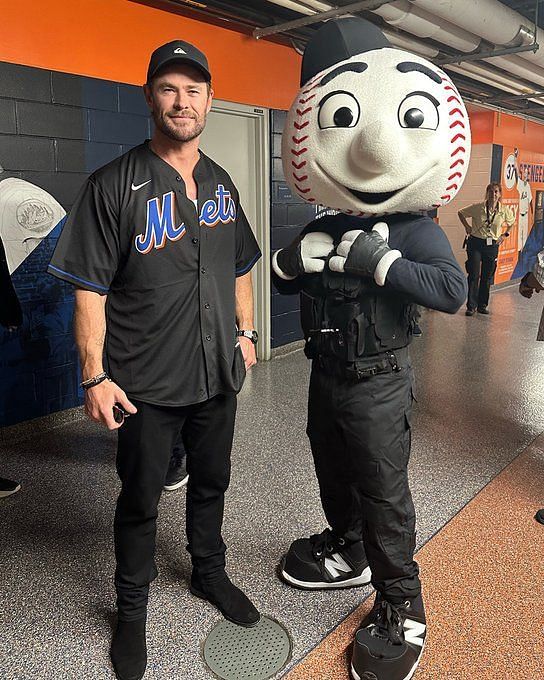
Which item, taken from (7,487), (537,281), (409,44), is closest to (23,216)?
(7,487)

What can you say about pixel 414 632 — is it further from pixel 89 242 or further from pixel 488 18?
pixel 488 18

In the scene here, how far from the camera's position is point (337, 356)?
5.51ft

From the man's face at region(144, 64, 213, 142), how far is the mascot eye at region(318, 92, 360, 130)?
12.8 inches

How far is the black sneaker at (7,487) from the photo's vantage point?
264cm

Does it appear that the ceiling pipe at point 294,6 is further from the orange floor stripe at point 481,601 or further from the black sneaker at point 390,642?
the black sneaker at point 390,642

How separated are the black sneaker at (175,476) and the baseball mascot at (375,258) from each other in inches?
44.9

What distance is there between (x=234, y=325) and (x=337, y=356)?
31cm

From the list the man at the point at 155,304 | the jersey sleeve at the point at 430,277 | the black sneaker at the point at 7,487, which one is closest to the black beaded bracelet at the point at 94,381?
the man at the point at 155,304

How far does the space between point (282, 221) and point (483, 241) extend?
295 cm

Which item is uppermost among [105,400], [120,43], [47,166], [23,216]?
[120,43]

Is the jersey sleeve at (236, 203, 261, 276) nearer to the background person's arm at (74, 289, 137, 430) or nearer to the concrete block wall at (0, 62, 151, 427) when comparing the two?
the background person's arm at (74, 289, 137, 430)

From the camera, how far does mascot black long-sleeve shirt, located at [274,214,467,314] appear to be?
1503 mm

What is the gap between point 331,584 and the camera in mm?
2014

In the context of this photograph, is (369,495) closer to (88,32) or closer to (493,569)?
(493,569)
